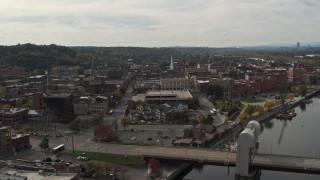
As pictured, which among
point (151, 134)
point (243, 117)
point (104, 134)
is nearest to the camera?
point (104, 134)

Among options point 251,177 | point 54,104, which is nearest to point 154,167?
point 251,177

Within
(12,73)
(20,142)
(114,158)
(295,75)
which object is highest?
(12,73)

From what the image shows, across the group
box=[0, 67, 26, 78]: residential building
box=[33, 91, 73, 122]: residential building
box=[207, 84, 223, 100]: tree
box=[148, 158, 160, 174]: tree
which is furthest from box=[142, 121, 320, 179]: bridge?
box=[0, 67, 26, 78]: residential building

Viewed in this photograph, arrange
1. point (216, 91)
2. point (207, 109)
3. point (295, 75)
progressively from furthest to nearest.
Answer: point (295, 75) < point (216, 91) < point (207, 109)

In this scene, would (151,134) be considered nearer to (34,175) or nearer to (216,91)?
(34,175)

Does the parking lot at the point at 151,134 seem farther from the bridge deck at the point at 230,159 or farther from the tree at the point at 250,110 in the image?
the tree at the point at 250,110

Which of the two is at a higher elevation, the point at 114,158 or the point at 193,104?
the point at 193,104

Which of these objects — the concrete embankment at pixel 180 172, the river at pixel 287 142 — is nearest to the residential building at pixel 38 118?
the concrete embankment at pixel 180 172
